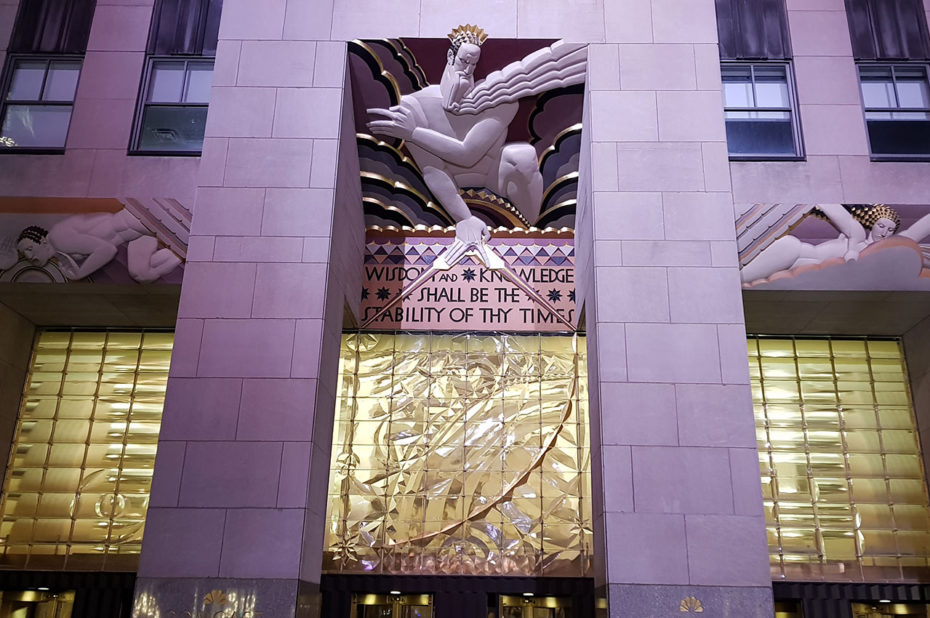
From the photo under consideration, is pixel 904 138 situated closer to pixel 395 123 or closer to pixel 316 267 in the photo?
pixel 395 123

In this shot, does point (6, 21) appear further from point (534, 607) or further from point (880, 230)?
point (880, 230)

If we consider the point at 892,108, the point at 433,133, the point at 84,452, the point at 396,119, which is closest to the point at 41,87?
the point at 396,119

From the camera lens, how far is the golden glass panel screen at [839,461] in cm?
1329

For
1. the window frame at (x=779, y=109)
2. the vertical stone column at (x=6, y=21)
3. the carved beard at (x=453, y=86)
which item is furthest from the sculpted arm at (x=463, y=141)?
the vertical stone column at (x=6, y=21)

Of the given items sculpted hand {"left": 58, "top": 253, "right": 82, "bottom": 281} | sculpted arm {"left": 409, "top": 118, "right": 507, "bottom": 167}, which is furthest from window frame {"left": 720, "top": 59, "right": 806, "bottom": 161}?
sculpted hand {"left": 58, "top": 253, "right": 82, "bottom": 281}

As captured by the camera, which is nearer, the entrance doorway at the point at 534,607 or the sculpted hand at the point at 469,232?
the entrance doorway at the point at 534,607

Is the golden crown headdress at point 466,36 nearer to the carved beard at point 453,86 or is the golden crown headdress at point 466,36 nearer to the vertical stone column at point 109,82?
the carved beard at point 453,86

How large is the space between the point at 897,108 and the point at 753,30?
2.59 m

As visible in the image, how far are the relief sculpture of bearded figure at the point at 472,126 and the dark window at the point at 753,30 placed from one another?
286cm

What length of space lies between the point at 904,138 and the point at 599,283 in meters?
5.78

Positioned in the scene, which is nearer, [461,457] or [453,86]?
[453,86]

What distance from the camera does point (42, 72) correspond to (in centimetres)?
1370

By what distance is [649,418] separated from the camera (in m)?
10.8

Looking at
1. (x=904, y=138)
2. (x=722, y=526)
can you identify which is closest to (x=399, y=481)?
(x=722, y=526)
